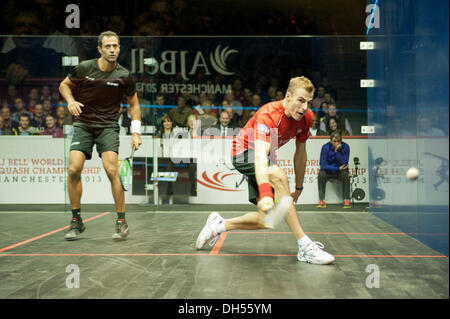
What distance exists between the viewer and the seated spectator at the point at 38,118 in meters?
6.84

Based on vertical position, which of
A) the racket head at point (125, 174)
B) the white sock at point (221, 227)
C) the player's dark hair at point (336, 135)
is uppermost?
the player's dark hair at point (336, 135)

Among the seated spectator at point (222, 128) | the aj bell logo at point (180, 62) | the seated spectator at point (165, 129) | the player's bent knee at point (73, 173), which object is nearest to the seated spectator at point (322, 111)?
the seated spectator at point (222, 128)

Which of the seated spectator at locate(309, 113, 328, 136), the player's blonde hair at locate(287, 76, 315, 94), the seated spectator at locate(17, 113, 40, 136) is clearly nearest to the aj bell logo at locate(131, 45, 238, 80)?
the seated spectator at locate(309, 113, 328, 136)

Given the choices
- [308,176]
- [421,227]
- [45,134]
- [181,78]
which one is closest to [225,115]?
[181,78]

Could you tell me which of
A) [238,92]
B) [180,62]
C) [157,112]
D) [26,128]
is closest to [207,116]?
[238,92]

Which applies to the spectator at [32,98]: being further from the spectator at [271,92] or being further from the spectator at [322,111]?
the spectator at [322,111]

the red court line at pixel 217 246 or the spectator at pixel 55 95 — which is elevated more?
the spectator at pixel 55 95

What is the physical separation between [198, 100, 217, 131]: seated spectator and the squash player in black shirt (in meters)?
2.49

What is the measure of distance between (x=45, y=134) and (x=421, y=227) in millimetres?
4944

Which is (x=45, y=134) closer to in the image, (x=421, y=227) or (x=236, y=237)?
(x=236, y=237)

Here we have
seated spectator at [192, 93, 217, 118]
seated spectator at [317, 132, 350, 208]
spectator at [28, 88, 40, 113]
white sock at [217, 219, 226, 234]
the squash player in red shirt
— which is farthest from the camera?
spectator at [28, 88, 40, 113]

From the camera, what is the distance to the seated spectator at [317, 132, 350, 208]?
6.32m

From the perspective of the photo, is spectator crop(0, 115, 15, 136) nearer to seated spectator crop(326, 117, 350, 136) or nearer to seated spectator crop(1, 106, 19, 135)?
seated spectator crop(1, 106, 19, 135)

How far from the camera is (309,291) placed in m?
2.49
